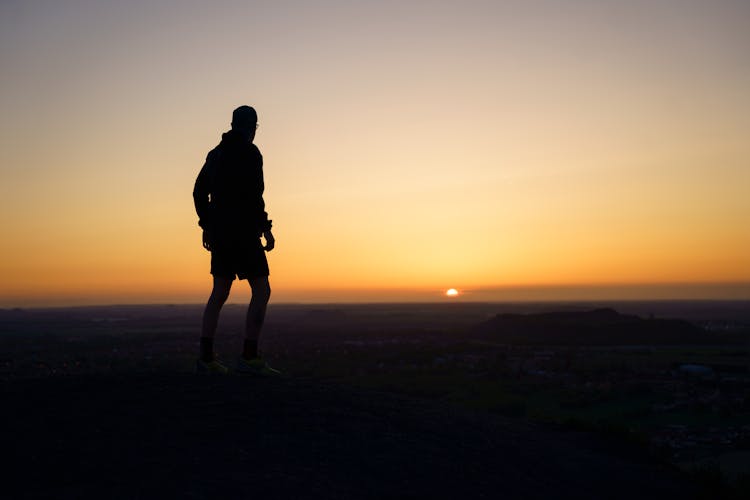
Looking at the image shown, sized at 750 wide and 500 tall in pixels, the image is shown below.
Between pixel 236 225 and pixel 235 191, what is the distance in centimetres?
36

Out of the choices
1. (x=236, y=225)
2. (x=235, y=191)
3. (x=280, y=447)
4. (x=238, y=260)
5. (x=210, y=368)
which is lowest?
(x=280, y=447)

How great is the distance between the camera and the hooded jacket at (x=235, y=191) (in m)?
7.45

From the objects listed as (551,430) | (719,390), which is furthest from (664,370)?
(551,430)

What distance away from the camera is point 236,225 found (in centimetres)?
743

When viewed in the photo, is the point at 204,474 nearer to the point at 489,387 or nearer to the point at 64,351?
the point at 489,387

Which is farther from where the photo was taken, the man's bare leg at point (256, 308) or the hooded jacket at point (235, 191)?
the hooded jacket at point (235, 191)

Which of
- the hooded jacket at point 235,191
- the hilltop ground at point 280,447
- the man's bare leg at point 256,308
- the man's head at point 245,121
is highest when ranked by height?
the man's head at point 245,121

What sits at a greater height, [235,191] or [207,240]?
[235,191]

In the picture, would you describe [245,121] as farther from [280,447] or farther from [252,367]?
[280,447]

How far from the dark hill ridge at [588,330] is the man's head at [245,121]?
6410 centimetres

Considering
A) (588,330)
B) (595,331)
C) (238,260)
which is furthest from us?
(588,330)

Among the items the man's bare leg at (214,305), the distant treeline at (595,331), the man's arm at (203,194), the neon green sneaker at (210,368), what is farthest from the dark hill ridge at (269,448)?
the distant treeline at (595,331)

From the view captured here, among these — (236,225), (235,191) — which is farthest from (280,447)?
(235,191)

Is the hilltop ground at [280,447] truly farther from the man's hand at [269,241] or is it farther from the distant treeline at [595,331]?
the distant treeline at [595,331]
